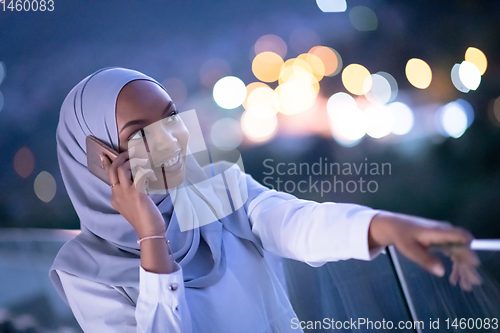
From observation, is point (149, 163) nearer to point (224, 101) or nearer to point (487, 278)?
point (224, 101)

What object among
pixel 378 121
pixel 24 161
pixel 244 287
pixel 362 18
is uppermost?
pixel 362 18

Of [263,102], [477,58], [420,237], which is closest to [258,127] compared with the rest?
[263,102]

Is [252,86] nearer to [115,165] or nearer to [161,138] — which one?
[161,138]

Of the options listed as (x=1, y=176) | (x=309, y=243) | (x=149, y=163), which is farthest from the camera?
(x=1, y=176)

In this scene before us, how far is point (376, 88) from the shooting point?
3.78ft

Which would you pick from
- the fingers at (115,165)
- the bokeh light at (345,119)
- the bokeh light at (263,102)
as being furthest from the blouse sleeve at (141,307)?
the bokeh light at (345,119)

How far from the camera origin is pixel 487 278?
0.94 meters

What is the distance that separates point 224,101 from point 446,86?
77 centimetres

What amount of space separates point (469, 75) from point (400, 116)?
291 millimetres

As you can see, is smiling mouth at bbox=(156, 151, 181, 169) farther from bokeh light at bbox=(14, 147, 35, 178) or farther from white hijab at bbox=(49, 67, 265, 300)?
bokeh light at bbox=(14, 147, 35, 178)

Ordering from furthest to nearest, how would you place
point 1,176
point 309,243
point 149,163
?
point 1,176, point 149,163, point 309,243

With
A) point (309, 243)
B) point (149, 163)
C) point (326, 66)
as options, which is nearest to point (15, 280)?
point (149, 163)

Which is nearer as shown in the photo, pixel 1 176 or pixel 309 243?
pixel 309 243

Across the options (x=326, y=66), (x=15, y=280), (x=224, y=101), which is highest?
(x=326, y=66)
